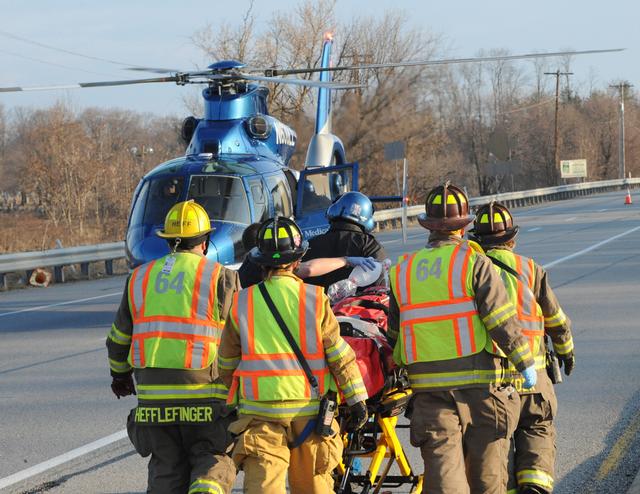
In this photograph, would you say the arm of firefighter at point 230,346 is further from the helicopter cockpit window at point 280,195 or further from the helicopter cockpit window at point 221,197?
the helicopter cockpit window at point 280,195

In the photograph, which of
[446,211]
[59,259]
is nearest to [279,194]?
[59,259]

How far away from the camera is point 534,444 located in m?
5.69

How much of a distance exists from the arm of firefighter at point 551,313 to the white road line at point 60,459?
3.67 meters

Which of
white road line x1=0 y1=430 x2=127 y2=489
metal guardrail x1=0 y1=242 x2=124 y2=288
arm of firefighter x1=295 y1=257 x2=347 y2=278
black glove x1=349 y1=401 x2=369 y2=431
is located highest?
arm of firefighter x1=295 y1=257 x2=347 y2=278

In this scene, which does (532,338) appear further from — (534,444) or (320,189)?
(320,189)

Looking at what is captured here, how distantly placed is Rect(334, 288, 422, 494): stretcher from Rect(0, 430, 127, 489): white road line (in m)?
2.48

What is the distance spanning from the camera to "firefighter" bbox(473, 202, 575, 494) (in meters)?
5.64

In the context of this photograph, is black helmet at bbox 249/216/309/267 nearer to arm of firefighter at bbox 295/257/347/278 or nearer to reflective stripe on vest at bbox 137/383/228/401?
reflective stripe on vest at bbox 137/383/228/401

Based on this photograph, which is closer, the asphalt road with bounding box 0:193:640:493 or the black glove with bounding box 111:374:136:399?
the black glove with bounding box 111:374:136:399

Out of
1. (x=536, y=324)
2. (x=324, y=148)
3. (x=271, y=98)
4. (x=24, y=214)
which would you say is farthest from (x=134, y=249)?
(x=24, y=214)

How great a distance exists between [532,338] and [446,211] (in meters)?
0.99

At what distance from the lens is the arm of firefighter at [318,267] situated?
6417 mm

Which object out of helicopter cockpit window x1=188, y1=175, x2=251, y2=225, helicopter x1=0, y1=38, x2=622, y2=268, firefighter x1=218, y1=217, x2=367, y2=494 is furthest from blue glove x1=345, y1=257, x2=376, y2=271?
helicopter cockpit window x1=188, y1=175, x2=251, y2=225

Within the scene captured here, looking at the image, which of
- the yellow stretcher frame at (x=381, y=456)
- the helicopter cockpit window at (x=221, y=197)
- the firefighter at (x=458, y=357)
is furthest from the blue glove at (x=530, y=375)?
the helicopter cockpit window at (x=221, y=197)
